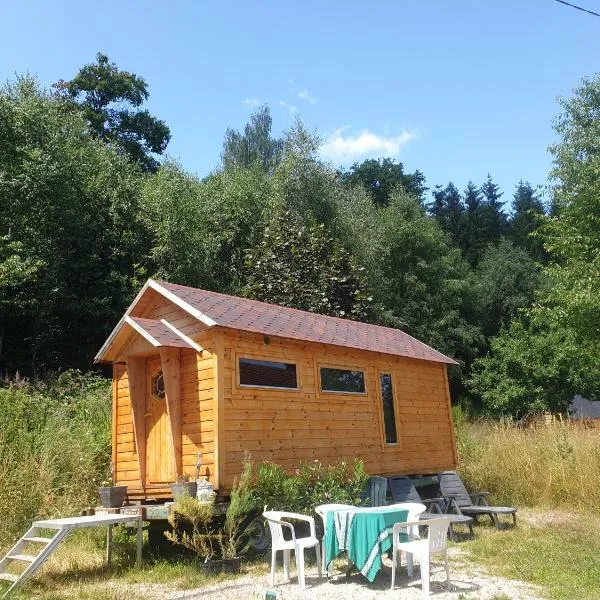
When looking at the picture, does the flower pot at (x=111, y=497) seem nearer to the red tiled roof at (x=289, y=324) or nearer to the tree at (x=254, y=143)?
the red tiled roof at (x=289, y=324)

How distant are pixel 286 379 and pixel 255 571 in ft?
9.98

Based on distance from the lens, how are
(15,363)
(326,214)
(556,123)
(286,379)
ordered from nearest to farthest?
(286,379), (15,363), (556,123), (326,214)

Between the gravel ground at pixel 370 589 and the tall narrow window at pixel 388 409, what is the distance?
170 inches

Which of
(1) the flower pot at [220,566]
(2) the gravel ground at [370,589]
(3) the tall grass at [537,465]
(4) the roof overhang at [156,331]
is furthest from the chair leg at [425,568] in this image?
(3) the tall grass at [537,465]

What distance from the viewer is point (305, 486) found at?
9.09 meters

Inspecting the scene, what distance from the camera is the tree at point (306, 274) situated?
21.4 m

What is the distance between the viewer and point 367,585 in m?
7.11

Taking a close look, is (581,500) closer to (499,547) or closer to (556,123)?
(499,547)

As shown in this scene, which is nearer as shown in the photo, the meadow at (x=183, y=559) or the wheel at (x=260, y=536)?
the meadow at (x=183, y=559)

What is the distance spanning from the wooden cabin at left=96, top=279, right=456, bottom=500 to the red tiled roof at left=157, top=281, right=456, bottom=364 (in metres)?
0.04

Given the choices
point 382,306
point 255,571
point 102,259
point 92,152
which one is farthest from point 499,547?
point 92,152

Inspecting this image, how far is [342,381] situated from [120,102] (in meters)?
29.2

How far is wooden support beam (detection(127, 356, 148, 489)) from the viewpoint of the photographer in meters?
10.1

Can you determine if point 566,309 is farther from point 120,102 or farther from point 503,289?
point 120,102
